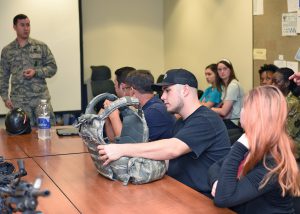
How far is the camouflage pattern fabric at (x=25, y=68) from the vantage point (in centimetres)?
517

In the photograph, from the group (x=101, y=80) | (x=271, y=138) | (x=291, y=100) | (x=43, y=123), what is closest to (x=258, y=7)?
(x=291, y=100)

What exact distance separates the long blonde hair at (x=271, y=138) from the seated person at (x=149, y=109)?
4.24 ft

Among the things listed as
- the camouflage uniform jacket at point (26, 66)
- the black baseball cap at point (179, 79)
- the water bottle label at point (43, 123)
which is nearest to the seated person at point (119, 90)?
the water bottle label at point (43, 123)

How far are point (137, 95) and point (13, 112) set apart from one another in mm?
1142

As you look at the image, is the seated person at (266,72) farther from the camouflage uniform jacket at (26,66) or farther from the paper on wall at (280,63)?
the camouflage uniform jacket at (26,66)

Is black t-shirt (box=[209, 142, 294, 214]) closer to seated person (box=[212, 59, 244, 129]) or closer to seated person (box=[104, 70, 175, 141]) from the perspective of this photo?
seated person (box=[104, 70, 175, 141])

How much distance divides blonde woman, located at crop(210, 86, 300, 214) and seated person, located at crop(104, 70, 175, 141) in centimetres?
124

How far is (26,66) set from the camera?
17.0ft

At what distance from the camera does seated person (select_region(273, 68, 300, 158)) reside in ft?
12.8

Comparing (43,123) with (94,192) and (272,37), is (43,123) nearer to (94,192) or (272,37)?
(94,192)

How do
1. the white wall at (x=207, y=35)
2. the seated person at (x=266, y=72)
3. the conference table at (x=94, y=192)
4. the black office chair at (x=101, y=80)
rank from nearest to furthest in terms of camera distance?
the conference table at (x=94, y=192) < the seated person at (x=266, y=72) < the white wall at (x=207, y=35) < the black office chair at (x=101, y=80)

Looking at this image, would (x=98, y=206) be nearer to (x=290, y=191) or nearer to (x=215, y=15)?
(x=290, y=191)

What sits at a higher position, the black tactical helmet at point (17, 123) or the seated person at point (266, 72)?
the seated person at point (266, 72)

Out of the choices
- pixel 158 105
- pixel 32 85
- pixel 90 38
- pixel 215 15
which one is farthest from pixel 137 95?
pixel 90 38
